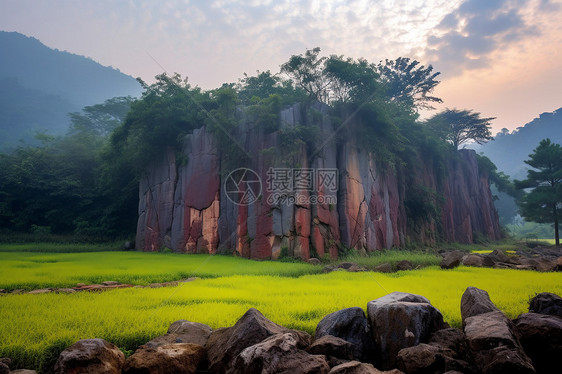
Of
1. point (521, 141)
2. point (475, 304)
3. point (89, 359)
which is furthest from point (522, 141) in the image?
point (89, 359)

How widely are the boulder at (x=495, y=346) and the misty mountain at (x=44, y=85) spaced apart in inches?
2537

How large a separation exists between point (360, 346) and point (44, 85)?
116m

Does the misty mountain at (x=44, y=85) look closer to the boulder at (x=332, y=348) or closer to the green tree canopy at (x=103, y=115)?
the green tree canopy at (x=103, y=115)

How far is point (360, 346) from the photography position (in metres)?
3.44

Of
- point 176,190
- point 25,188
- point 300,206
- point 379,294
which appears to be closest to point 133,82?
point 25,188

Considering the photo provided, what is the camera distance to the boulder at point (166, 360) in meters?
2.74

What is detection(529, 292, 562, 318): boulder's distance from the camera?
389cm

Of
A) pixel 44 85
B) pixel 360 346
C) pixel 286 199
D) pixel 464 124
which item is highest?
pixel 44 85

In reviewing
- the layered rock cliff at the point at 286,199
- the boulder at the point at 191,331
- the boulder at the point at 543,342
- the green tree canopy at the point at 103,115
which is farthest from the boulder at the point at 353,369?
the green tree canopy at the point at 103,115

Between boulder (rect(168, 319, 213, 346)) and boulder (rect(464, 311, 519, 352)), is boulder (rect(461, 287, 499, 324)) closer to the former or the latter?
boulder (rect(464, 311, 519, 352))

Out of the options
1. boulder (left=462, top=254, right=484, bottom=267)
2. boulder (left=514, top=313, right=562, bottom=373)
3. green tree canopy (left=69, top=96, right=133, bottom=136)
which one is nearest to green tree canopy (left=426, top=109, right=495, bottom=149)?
boulder (left=462, top=254, right=484, bottom=267)

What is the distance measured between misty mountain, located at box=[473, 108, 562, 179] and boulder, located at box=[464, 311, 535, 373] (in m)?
88.5

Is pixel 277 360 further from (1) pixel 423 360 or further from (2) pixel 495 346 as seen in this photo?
(2) pixel 495 346

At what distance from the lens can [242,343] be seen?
301 centimetres
